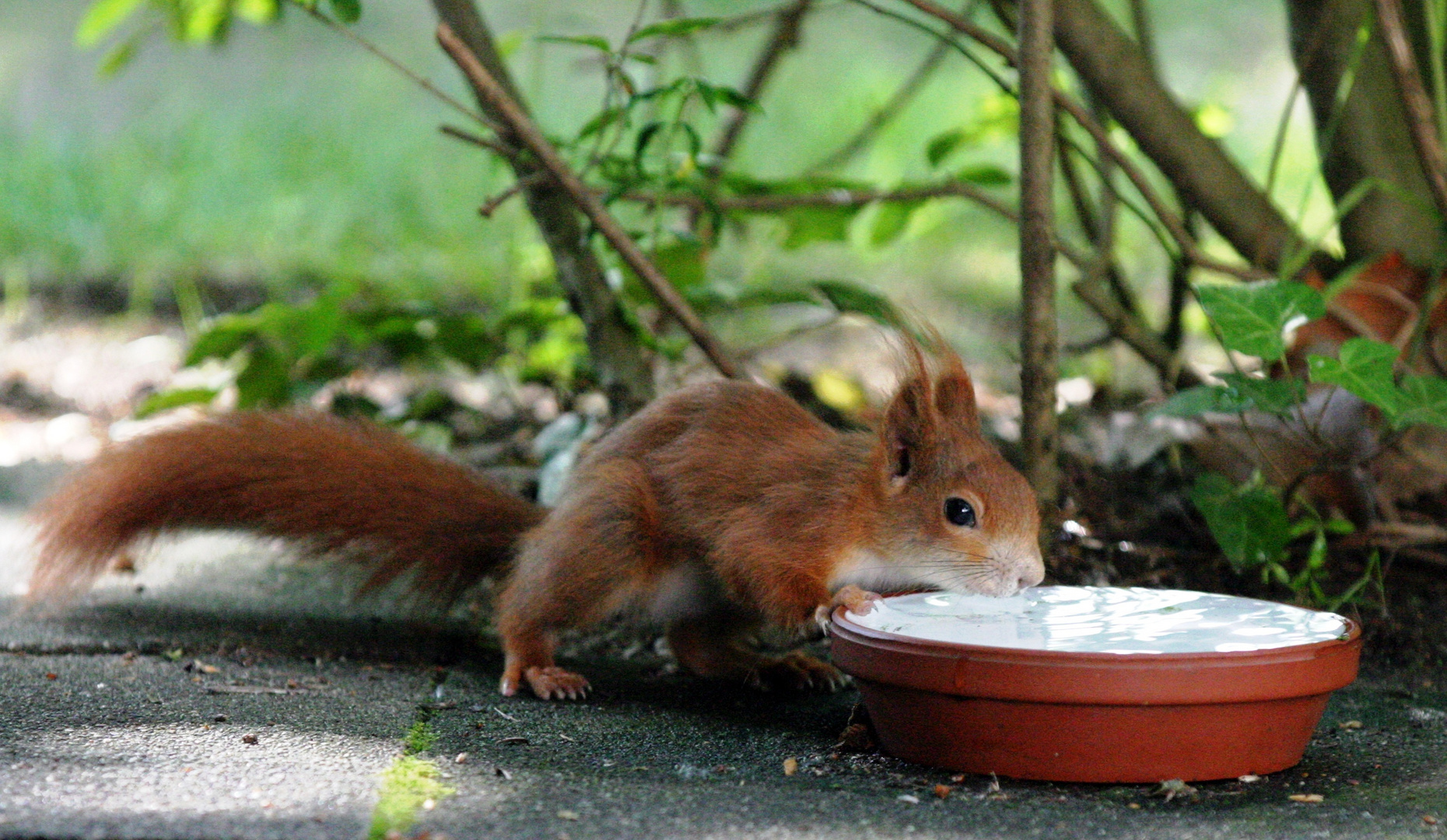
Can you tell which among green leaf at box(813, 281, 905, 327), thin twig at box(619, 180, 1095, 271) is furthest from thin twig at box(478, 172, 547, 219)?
green leaf at box(813, 281, 905, 327)

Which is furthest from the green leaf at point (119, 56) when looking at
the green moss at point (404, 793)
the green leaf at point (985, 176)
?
the green moss at point (404, 793)

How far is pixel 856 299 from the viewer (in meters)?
2.38

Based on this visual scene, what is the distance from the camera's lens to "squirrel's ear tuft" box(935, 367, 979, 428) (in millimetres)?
1902

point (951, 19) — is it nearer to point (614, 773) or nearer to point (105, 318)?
point (614, 773)

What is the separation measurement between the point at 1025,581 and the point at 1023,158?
2.16 ft

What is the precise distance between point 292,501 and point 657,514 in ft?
1.86

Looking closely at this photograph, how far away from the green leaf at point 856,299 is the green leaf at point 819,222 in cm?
26

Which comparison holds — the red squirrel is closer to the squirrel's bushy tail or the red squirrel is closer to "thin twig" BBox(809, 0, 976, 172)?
the squirrel's bushy tail

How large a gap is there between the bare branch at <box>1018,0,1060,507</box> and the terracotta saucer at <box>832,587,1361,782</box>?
0.66 m

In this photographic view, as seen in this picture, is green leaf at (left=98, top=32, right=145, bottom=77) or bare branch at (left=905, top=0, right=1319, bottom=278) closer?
bare branch at (left=905, top=0, right=1319, bottom=278)

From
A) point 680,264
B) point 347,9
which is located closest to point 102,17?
point 347,9

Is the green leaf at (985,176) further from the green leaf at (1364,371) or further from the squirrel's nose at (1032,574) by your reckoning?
the squirrel's nose at (1032,574)

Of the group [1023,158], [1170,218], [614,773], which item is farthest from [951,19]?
[614,773]

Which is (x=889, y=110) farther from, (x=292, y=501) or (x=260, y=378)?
(x=292, y=501)
